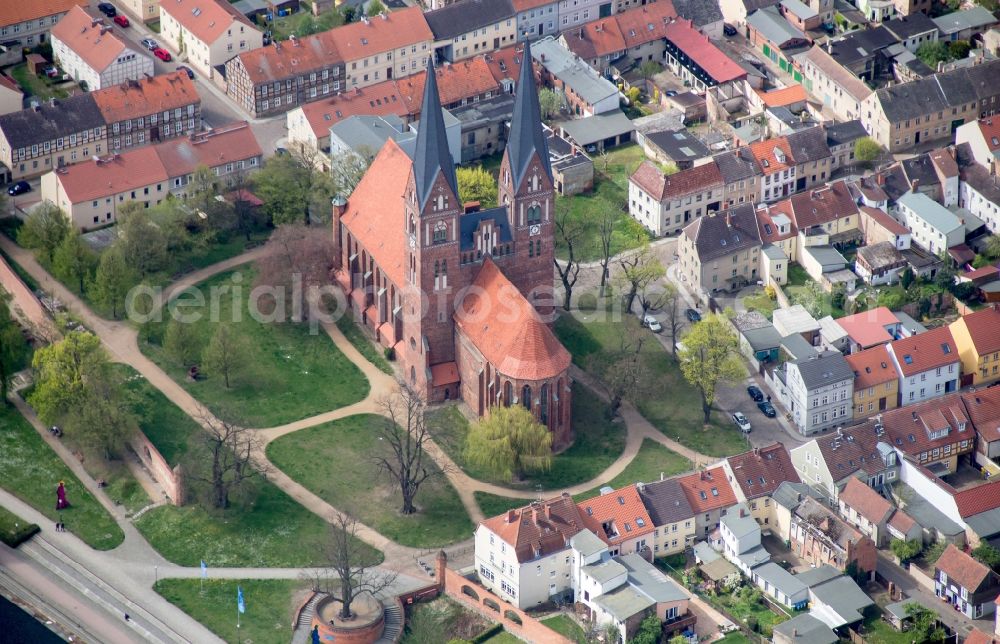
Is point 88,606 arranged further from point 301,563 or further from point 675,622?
point 675,622

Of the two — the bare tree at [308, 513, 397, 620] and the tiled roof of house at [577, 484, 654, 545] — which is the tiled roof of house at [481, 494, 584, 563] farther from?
the bare tree at [308, 513, 397, 620]

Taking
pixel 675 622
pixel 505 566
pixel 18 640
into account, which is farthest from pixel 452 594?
pixel 18 640

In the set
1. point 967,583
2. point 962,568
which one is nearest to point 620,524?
point 962,568

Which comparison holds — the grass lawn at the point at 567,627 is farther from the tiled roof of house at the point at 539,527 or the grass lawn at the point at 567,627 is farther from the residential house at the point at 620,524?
the residential house at the point at 620,524

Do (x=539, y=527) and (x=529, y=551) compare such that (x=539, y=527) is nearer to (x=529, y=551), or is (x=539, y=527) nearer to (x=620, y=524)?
(x=529, y=551)

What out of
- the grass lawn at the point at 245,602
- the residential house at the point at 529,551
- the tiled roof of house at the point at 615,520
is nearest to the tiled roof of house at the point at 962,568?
the tiled roof of house at the point at 615,520

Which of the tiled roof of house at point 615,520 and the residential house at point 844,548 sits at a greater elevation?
the tiled roof of house at point 615,520
